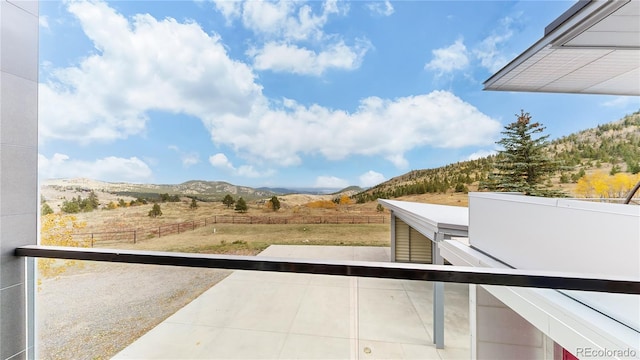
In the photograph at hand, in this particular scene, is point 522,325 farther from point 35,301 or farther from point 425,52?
point 425,52

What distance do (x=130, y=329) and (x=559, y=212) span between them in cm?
308

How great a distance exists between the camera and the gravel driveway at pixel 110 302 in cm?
136

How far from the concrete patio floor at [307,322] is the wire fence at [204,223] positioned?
4.04 m

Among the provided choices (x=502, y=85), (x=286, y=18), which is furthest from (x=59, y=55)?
(x=502, y=85)

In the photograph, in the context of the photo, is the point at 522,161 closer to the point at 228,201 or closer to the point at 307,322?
the point at 307,322

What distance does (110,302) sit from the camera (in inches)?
84.4

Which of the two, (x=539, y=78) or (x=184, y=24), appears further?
(x=184, y=24)

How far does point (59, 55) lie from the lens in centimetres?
470

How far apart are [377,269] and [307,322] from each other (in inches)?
41.1

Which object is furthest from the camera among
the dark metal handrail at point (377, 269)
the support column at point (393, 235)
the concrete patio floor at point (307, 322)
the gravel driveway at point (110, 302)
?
the support column at point (393, 235)

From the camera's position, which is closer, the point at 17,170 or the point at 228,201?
the point at 17,170

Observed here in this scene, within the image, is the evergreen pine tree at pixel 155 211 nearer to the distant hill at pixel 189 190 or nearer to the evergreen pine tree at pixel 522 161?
the distant hill at pixel 189 190

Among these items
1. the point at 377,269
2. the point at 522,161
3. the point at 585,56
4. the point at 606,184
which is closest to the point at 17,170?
the point at 377,269

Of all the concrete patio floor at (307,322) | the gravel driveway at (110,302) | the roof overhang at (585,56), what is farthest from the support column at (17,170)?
the roof overhang at (585,56)
